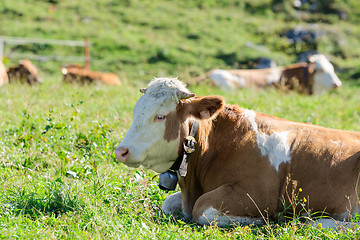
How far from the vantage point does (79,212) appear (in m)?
4.59

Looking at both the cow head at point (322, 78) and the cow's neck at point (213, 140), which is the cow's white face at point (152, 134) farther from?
the cow head at point (322, 78)

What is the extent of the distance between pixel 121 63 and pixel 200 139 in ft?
51.6

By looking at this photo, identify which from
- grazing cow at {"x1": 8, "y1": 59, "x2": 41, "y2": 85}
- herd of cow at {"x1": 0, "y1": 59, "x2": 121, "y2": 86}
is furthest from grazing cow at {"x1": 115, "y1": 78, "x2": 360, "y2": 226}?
grazing cow at {"x1": 8, "y1": 59, "x2": 41, "y2": 85}

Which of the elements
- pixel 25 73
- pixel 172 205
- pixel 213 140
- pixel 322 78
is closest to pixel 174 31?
pixel 25 73

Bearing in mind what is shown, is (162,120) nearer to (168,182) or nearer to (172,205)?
(168,182)

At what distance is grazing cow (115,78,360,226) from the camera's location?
185 inches

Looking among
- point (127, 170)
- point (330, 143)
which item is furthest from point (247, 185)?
point (127, 170)

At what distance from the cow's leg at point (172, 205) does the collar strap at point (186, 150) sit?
0.43 meters

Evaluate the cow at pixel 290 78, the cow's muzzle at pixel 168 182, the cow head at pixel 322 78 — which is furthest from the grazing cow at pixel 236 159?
the cow head at pixel 322 78

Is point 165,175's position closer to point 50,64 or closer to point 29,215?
point 29,215

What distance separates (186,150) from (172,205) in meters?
0.72

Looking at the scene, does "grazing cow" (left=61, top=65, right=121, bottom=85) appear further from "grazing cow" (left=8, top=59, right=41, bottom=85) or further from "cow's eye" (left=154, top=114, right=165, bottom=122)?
"cow's eye" (left=154, top=114, right=165, bottom=122)

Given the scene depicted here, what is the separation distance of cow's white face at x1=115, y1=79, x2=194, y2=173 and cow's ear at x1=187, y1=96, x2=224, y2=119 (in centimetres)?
18

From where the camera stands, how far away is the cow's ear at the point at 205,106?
4.79 m
